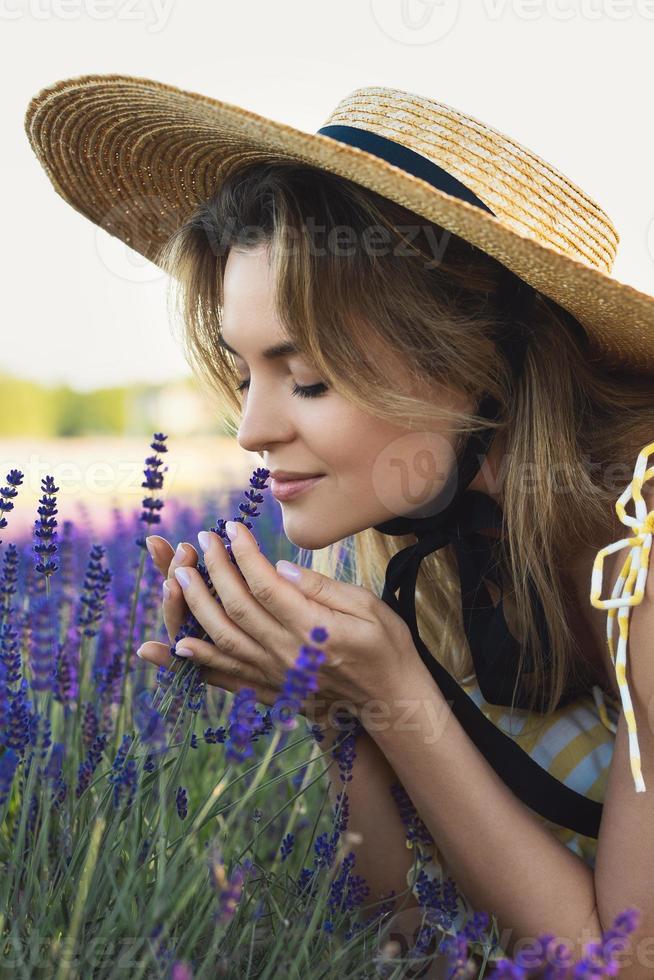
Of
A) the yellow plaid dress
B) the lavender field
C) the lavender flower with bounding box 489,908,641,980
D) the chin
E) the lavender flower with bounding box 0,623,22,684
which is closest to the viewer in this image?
the lavender flower with bounding box 489,908,641,980

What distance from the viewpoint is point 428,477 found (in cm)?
150

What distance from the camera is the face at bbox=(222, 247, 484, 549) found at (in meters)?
1.40

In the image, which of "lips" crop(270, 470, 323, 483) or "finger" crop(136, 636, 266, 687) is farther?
"lips" crop(270, 470, 323, 483)

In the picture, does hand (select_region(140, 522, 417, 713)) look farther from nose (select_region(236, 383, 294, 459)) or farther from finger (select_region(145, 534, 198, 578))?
nose (select_region(236, 383, 294, 459))

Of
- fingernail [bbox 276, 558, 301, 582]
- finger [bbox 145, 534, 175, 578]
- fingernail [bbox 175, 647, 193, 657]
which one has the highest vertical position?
fingernail [bbox 276, 558, 301, 582]

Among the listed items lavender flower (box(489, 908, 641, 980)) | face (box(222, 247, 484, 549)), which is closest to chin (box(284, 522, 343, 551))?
face (box(222, 247, 484, 549))

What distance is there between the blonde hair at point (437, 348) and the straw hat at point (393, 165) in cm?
6

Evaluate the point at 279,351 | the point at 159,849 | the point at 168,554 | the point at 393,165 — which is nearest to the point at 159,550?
the point at 168,554

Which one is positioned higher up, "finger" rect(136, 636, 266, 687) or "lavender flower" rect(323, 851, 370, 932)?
"finger" rect(136, 636, 266, 687)

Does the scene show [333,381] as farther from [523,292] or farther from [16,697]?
[16,697]

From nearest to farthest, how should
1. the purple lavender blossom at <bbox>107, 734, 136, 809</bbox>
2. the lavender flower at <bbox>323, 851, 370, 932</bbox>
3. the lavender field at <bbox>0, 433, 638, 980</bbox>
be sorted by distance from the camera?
the lavender field at <bbox>0, 433, 638, 980</bbox>, the purple lavender blossom at <bbox>107, 734, 136, 809</bbox>, the lavender flower at <bbox>323, 851, 370, 932</bbox>

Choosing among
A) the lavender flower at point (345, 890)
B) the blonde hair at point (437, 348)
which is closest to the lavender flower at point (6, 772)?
the lavender flower at point (345, 890)

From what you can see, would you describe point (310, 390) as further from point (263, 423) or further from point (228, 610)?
point (228, 610)

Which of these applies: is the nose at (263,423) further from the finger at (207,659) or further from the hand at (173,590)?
the finger at (207,659)
